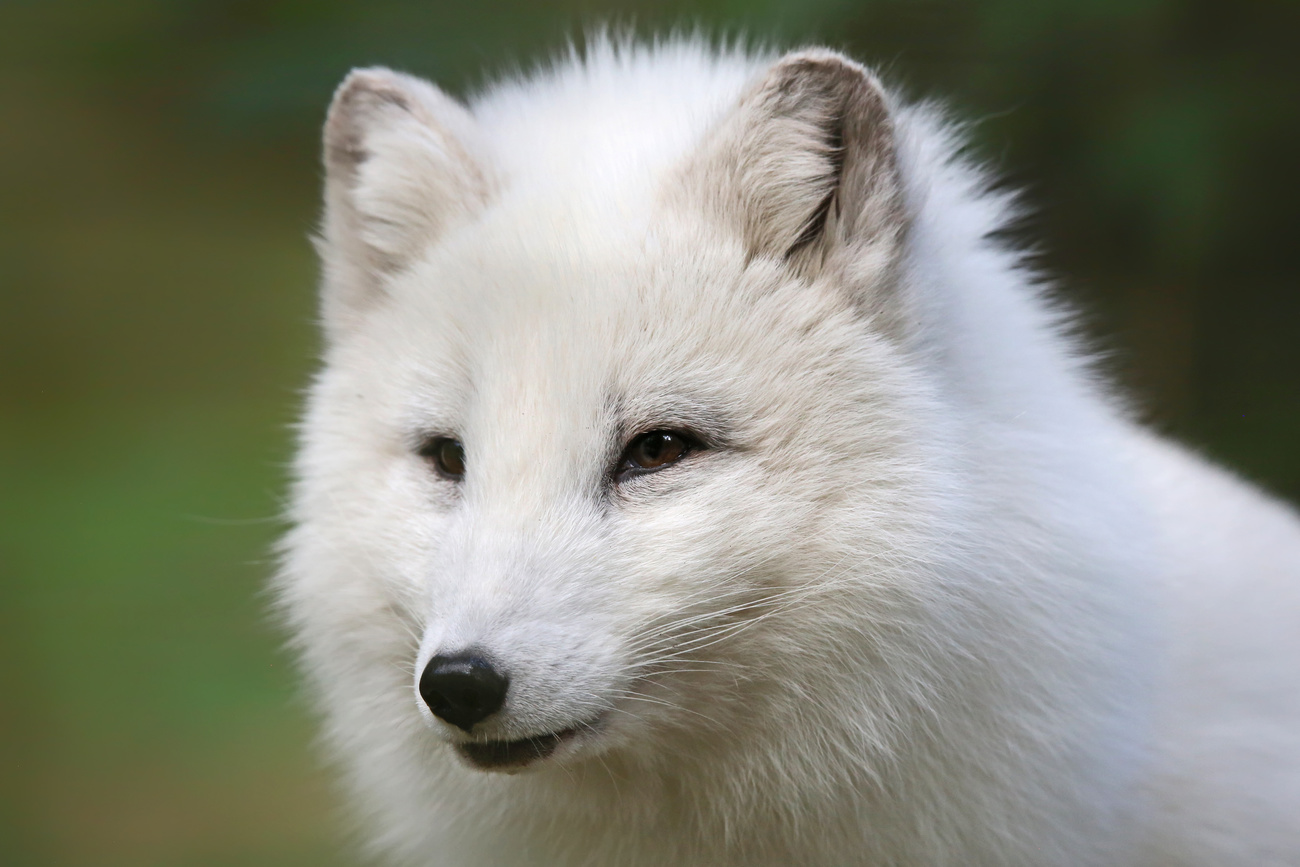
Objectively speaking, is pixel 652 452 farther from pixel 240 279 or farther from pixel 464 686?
pixel 240 279

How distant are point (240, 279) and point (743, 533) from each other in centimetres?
186

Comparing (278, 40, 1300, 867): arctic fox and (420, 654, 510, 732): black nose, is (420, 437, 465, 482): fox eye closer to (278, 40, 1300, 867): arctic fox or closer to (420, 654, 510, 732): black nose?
(278, 40, 1300, 867): arctic fox

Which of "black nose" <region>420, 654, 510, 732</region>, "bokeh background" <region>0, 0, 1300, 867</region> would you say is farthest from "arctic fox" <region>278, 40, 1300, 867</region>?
"bokeh background" <region>0, 0, 1300, 867</region>

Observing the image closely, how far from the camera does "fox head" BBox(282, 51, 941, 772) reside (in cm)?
Answer: 117

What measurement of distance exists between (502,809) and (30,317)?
1867 millimetres

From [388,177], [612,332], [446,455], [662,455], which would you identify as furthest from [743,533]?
[388,177]

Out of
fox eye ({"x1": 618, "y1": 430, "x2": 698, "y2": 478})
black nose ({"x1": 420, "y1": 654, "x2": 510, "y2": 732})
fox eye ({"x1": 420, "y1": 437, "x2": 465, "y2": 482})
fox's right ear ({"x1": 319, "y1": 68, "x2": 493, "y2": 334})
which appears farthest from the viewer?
fox's right ear ({"x1": 319, "y1": 68, "x2": 493, "y2": 334})

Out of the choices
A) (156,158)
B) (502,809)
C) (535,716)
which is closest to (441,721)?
(535,716)

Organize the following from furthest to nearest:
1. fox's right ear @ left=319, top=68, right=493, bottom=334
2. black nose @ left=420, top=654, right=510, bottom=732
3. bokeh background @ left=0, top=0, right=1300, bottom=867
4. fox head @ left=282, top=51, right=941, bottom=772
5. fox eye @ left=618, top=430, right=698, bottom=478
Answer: bokeh background @ left=0, top=0, right=1300, bottom=867 → fox's right ear @ left=319, top=68, right=493, bottom=334 → fox eye @ left=618, top=430, right=698, bottom=478 → fox head @ left=282, top=51, right=941, bottom=772 → black nose @ left=420, top=654, right=510, bottom=732

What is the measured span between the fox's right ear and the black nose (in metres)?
0.73

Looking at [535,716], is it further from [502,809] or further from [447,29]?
[447,29]

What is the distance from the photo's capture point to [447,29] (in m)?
1.73

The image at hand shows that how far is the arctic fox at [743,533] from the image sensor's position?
1.22 metres

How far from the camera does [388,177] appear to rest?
1.59m
